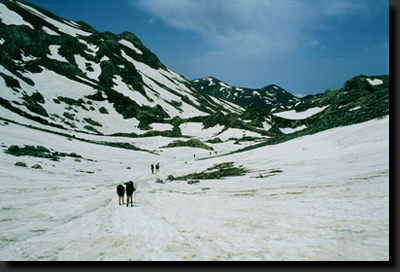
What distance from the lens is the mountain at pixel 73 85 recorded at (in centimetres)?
7288

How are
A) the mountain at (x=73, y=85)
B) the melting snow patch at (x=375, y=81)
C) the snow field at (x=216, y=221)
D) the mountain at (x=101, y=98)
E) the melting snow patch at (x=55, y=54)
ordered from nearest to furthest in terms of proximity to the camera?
the snow field at (x=216, y=221)
the mountain at (x=101, y=98)
the mountain at (x=73, y=85)
the melting snow patch at (x=55, y=54)
the melting snow patch at (x=375, y=81)

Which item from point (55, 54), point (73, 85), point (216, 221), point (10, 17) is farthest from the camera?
point (10, 17)

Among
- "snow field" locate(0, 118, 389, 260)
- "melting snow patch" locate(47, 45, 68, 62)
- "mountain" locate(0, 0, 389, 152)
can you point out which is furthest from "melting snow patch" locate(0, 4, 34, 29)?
"snow field" locate(0, 118, 389, 260)

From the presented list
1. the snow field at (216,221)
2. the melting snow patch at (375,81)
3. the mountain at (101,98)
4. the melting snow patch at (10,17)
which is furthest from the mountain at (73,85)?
the melting snow patch at (375,81)

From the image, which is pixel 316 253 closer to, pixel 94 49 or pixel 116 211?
pixel 116 211

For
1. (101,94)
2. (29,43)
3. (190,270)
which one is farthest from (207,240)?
(29,43)

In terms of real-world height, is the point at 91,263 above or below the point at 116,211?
above

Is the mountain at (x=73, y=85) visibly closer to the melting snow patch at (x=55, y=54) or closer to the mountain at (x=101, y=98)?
the melting snow patch at (x=55, y=54)

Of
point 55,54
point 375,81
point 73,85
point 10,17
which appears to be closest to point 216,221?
point 73,85

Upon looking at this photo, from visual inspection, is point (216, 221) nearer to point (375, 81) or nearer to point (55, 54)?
point (55, 54)

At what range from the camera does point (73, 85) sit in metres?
98.1

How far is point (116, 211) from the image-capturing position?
1177cm

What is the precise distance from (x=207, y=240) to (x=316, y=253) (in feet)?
10.1

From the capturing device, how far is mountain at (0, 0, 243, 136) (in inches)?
2869
